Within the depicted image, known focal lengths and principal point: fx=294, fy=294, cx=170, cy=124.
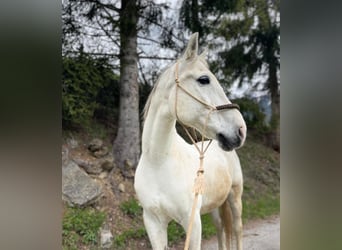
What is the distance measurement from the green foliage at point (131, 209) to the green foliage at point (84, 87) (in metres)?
0.53

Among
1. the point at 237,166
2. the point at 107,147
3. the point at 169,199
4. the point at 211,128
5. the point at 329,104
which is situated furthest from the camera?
the point at 107,147

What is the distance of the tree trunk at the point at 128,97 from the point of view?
5.78 feet

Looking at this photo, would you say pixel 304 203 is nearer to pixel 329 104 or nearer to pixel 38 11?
pixel 329 104

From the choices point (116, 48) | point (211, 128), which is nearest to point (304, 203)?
point (211, 128)

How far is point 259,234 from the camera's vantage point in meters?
1.64

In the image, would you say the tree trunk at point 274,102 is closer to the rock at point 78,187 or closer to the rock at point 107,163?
the rock at point 107,163

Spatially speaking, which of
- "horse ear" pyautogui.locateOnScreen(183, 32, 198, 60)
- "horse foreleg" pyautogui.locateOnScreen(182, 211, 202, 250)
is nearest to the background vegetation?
"horse foreleg" pyautogui.locateOnScreen(182, 211, 202, 250)

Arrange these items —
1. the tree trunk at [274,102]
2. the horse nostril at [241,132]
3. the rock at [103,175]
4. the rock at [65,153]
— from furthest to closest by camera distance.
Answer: the tree trunk at [274,102], the rock at [103,175], the rock at [65,153], the horse nostril at [241,132]

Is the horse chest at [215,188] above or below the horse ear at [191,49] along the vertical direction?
below

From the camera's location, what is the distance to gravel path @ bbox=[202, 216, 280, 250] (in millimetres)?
1583

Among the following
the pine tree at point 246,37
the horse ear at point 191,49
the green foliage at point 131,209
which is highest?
the pine tree at point 246,37

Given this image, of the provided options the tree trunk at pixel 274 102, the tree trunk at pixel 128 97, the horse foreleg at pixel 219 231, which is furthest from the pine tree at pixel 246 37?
the horse foreleg at pixel 219 231

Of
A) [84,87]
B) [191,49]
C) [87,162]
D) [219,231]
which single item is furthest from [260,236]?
[84,87]

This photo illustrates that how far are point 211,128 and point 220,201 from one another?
52 centimetres
